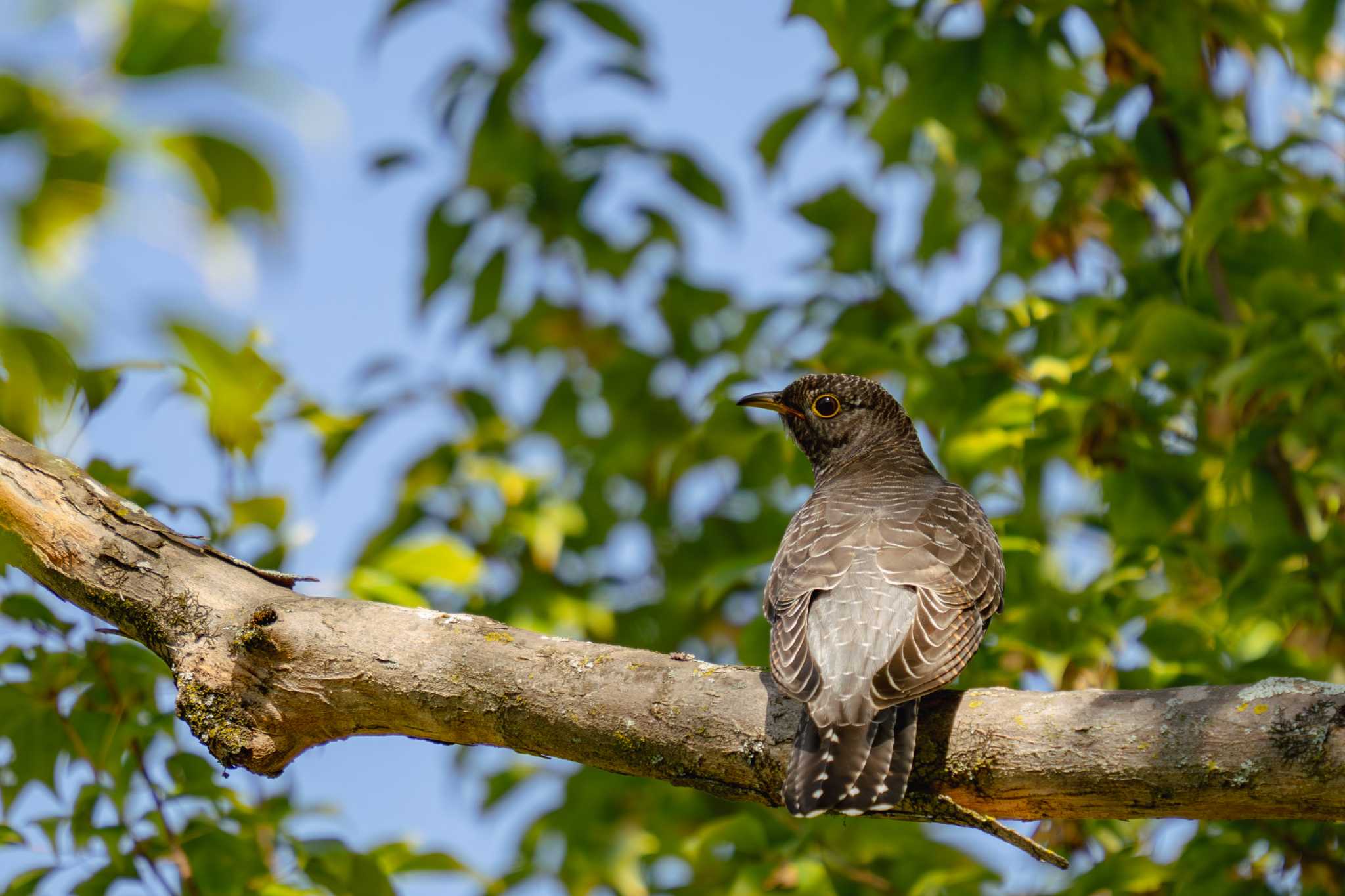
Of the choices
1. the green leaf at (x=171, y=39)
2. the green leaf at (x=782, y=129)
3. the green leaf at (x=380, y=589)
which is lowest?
the green leaf at (x=171, y=39)

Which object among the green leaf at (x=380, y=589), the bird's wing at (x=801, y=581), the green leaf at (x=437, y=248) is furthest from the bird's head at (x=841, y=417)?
the green leaf at (x=380, y=589)

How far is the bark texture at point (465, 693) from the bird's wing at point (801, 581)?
87 mm

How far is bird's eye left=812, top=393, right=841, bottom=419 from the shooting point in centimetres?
516

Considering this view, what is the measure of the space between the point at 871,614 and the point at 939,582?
0.26 metres

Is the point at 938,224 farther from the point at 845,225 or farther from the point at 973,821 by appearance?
the point at 973,821

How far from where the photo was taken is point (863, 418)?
17.2 feet

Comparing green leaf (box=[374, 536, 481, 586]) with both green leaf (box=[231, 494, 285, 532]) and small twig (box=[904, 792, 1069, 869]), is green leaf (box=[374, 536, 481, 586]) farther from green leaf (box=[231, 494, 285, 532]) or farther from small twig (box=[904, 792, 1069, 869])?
small twig (box=[904, 792, 1069, 869])

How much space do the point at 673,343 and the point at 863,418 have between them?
127 centimetres

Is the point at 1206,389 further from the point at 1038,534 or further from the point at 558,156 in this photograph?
the point at 558,156

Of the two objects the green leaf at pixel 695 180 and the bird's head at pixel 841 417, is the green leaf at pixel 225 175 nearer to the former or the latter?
the bird's head at pixel 841 417

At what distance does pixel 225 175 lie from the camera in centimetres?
104

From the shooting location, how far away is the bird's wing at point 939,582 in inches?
119

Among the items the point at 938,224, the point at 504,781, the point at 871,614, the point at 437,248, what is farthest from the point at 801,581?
the point at 437,248

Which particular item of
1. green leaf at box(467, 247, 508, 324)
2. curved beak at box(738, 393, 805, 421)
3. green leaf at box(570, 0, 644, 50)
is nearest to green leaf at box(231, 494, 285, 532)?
curved beak at box(738, 393, 805, 421)
